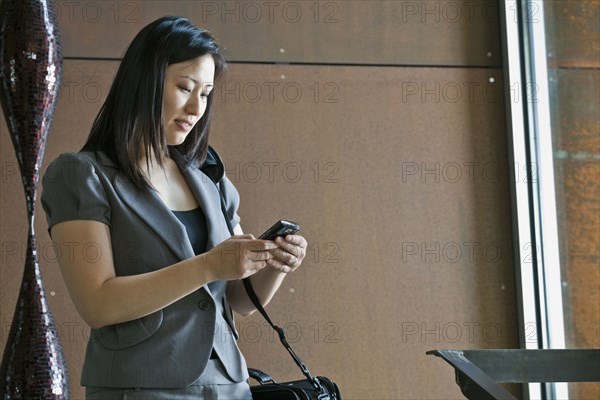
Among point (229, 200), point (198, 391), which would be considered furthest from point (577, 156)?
point (198, 391)

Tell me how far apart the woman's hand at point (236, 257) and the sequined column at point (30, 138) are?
1.09 feet

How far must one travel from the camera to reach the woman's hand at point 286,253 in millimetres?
1565

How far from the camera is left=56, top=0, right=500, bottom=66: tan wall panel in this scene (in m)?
3.04

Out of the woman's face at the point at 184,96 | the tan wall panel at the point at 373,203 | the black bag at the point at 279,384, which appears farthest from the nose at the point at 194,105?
the tan wall panel at the point at 373,203

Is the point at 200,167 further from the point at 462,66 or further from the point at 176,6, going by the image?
the point at 462,66

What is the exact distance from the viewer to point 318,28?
3.16 metres

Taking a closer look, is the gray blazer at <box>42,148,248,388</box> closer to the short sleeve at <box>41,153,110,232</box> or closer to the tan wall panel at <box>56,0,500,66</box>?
the short sleeve at <box>41,153,110,232</box>

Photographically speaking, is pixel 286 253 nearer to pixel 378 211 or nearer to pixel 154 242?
pixel 154 242

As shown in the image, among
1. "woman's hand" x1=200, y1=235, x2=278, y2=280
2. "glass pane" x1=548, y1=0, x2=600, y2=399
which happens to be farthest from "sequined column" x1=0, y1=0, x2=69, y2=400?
"glass pane" x1=548, y1=0, x2=600, y2=399

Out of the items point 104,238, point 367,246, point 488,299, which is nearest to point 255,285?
point 104,238

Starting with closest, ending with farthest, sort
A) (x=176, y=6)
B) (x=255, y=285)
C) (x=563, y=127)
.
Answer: (x=255, y=285) → (x=563, y=127) → (x=176, y=6)

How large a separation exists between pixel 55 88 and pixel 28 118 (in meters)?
0.08

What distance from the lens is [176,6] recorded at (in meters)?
3.08

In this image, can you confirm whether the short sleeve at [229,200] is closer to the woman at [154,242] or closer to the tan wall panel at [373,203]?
the woman at [154,242]
